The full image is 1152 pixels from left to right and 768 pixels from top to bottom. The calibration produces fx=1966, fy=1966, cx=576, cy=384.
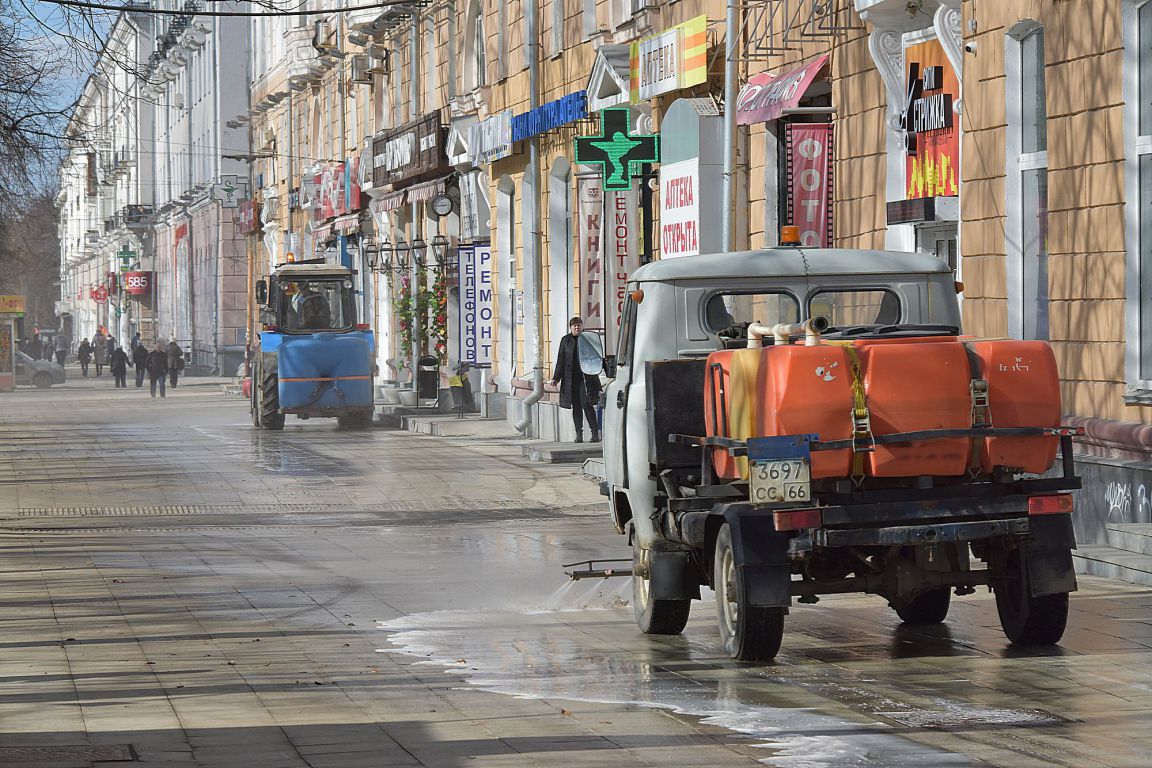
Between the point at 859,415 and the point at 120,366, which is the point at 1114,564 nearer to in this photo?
the point at 859,415

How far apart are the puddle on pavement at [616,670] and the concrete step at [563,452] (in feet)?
41.2

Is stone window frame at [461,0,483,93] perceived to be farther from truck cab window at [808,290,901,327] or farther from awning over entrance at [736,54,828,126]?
truck cab window at [808,290,901,327]

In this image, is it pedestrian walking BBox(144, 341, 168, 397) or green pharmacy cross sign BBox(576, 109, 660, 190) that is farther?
pedestrian walking BBox(144, 341, 168, 397)

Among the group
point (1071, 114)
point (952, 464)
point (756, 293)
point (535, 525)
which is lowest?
point (535, 525)

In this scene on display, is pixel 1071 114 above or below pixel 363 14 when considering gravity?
below

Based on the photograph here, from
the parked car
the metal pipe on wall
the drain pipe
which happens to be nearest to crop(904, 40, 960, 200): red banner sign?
the metal pipe on wall

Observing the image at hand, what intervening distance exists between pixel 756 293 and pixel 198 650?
350 centimetres

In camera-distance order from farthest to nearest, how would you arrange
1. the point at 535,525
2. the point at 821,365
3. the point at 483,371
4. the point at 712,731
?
the point at 483,371 → the point at 535,525 → the point at 821,365 → the point at 712,731

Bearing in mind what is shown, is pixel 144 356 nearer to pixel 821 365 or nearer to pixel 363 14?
pixel 363 14

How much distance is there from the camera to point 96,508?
784 inches

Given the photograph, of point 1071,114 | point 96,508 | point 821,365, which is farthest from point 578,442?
point 821,365

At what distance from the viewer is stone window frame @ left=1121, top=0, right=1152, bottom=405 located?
1402cm

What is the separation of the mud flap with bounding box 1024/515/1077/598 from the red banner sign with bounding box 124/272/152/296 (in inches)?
3472

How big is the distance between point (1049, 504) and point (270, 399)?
26.1 metres
